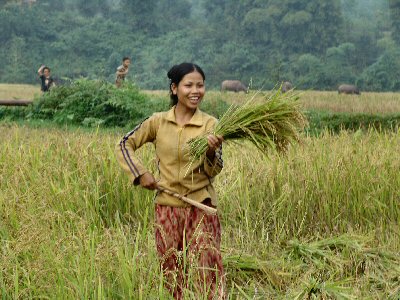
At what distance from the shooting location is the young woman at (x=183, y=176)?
3922 millimetres

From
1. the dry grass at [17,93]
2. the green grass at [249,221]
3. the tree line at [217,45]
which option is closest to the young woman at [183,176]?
the green grass at [249,221]

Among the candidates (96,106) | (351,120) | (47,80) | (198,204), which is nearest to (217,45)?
(47,80)

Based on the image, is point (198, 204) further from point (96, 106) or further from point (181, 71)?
point (96, 106)

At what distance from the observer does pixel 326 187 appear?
5863mm

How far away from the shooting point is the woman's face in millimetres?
3912

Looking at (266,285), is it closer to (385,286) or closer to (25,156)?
(385,286)

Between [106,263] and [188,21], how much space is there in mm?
50874

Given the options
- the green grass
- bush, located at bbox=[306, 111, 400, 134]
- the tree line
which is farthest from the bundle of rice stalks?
the tree line

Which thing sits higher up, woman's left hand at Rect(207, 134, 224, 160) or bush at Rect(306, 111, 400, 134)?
woman's left hand at Rect(207, 134, 224, 160)

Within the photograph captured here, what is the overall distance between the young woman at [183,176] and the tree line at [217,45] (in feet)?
127

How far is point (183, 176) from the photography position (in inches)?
155

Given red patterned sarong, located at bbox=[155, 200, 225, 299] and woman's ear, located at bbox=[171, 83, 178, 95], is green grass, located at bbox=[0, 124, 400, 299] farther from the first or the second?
woman's ear, located at bbox=[171, 83, 178, 95]

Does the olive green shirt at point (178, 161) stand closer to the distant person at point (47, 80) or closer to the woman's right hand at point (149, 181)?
the woman's right hand at point (149, 181)

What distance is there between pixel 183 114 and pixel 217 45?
4605cm
